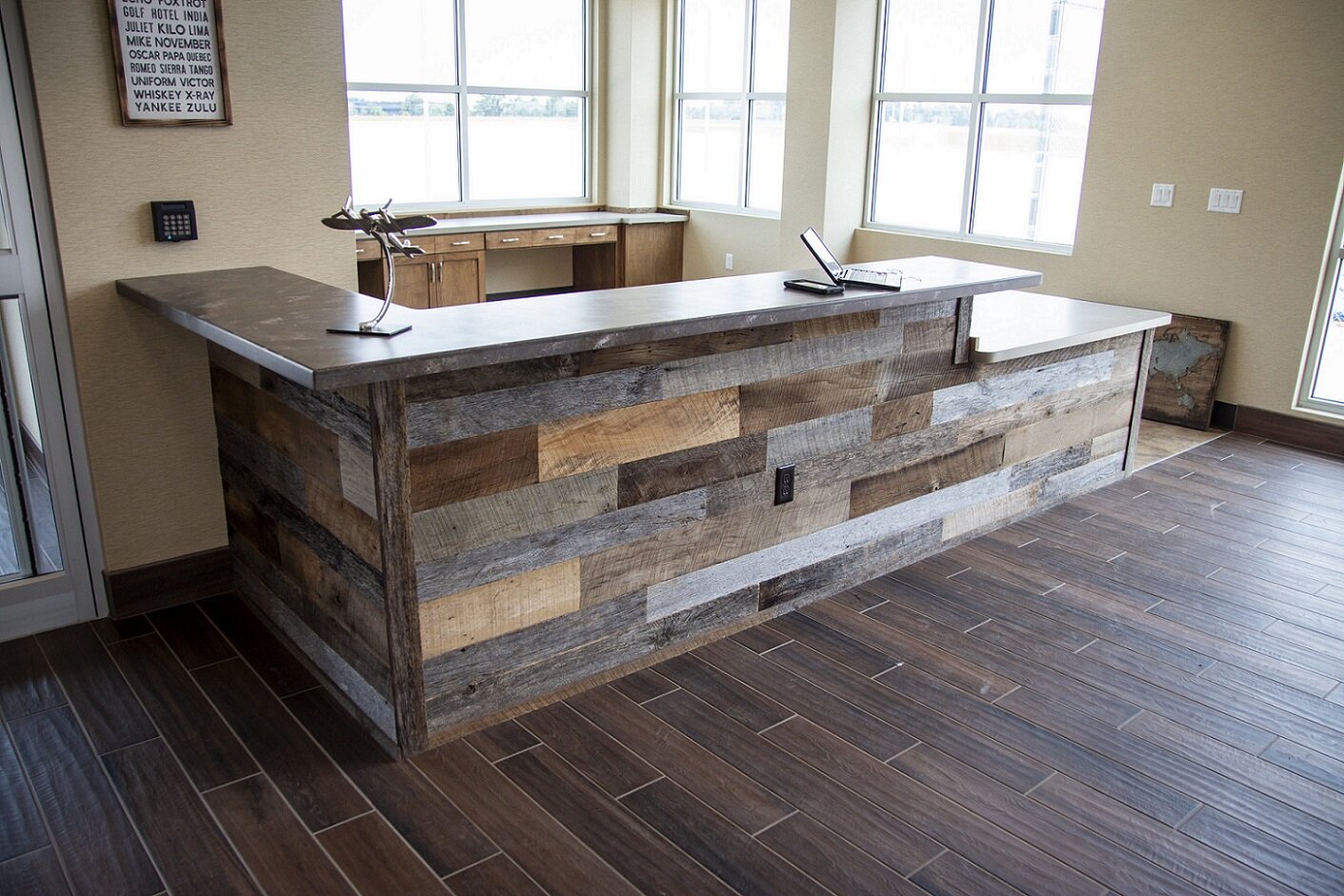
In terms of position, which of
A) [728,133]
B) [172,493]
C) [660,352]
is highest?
[728,133]

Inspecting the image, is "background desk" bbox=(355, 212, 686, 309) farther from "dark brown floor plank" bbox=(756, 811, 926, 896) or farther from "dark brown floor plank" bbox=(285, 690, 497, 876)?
"dark brown floor plank" bbox=(756, 811, 926, 896)

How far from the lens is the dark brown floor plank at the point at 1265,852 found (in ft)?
6.59

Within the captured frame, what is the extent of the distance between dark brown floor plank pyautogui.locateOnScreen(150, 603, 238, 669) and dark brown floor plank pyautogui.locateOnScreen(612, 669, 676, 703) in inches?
41.3

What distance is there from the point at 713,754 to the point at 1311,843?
1.25 metres

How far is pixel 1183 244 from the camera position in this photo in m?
5.11

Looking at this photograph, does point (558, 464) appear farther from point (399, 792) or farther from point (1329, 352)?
point (1329, 352)

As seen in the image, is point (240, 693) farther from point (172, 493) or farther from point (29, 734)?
point (172, 493)

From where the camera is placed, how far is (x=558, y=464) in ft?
7.97

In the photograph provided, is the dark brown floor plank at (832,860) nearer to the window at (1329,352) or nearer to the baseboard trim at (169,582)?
the baseboard trim at (169,582)

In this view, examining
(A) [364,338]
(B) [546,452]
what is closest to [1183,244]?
(B) [546,452]

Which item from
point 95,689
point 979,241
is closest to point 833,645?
point 95,689

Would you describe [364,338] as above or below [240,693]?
above

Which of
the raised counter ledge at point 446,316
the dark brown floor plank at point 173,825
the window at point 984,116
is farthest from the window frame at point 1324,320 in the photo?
the dark brown floor plank at point 173,825

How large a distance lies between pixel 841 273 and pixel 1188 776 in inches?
62.6
